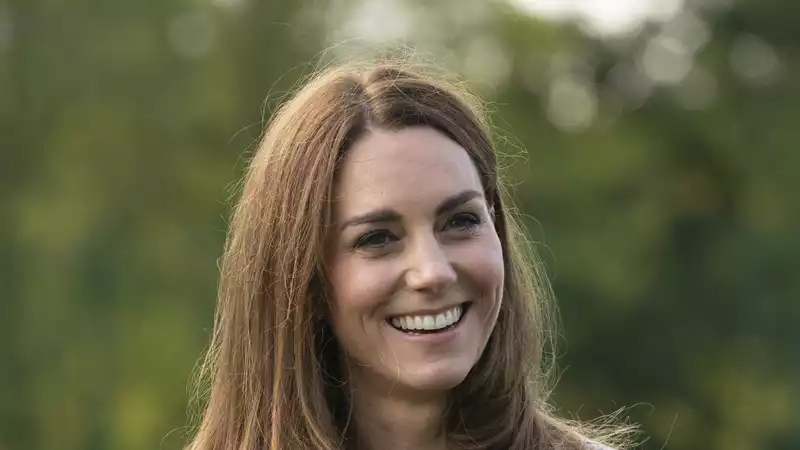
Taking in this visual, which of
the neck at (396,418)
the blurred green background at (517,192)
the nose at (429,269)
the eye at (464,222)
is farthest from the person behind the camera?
the blurred green background at (517,192)

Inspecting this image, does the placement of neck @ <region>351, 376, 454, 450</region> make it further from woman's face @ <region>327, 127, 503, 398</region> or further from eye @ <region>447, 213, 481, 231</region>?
eye @ <region>447, 213, 481, 231</region>

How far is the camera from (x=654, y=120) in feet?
38.9

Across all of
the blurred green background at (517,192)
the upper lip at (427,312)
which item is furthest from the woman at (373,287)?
the blurred green background at (517,192)

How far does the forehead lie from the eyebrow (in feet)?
0.04

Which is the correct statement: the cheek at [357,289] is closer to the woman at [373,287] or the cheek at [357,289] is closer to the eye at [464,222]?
the woman at [373,287]

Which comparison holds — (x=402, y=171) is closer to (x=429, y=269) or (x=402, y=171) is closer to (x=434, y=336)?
(x=429, y=269)

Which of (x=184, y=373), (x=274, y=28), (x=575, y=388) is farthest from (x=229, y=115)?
(x=575, y=388)

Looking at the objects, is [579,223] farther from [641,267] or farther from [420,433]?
[420,433]

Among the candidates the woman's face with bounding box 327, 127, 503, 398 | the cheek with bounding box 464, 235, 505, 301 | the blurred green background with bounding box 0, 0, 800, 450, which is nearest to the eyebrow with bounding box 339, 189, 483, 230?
the woman's face with bounding box 327, 127, 503, 398

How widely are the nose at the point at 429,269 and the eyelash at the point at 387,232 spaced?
7 cm

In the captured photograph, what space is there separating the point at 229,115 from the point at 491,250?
27.7 ft

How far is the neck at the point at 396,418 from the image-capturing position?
2.48 m

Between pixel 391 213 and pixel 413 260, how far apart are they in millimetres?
108

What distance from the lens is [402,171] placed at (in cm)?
233
